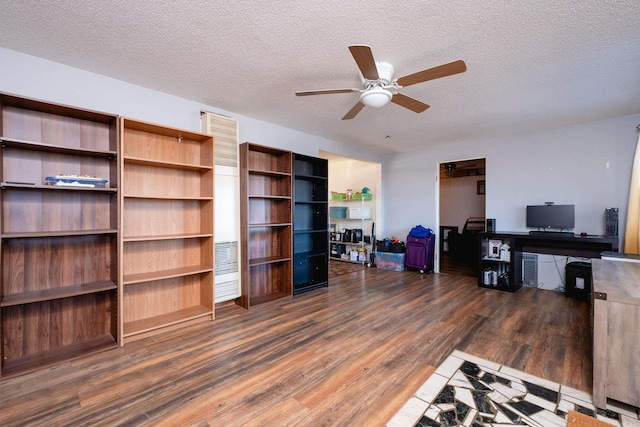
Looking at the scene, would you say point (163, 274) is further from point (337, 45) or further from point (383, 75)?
point (383, 75)

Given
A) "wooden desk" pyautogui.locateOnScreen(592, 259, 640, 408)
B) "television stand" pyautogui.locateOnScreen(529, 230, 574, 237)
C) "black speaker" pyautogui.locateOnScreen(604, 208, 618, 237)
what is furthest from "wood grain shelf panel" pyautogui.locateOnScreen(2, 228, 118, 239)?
"black speaker" pyautogui.locateOnScreen(604, 208, 618, 237)

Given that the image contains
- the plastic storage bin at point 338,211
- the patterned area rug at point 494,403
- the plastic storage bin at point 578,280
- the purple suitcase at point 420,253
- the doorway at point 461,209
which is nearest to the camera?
the patterned area rug at point 494,403

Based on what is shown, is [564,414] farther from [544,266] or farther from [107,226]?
[107,226]

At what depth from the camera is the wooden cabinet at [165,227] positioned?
277 centimetres

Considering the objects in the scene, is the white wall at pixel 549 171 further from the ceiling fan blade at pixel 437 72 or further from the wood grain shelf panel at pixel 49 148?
the wood grain shelf panel at pixel 49 148

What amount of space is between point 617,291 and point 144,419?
10.1 ft

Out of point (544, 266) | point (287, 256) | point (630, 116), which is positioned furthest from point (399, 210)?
point (630, 116)

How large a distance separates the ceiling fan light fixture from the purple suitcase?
3578 millimetres

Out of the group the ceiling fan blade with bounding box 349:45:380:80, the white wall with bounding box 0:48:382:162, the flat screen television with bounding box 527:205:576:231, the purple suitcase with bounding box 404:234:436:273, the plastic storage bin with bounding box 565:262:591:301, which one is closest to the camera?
the ceiling fan blade with bounding box 349:45:380:80

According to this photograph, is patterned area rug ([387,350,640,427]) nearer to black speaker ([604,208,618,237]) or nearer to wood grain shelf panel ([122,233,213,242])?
wood grain shelf panel ([122,233,213,242])

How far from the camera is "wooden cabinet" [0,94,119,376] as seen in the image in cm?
219

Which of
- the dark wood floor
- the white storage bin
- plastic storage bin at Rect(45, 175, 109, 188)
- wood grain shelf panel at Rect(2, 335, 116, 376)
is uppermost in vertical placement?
plastic storage bin at Rect(45, 175, 109, 188)

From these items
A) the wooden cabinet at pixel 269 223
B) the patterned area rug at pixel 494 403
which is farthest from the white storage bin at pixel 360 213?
the patterned area rug at pixel 494 403

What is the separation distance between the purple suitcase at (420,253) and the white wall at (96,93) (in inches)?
144
